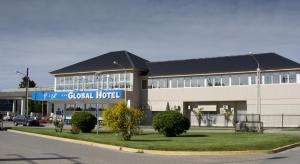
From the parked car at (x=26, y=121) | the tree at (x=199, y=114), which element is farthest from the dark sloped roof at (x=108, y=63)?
the parked car at (x=26, y=121)

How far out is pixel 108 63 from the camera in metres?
69.7

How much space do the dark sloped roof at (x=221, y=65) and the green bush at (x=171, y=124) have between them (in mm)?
26874

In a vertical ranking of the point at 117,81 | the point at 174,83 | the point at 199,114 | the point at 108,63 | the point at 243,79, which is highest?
the point at 108,63

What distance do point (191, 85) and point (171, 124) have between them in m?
30.5

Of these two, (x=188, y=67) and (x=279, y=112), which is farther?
(x=188, y=67)

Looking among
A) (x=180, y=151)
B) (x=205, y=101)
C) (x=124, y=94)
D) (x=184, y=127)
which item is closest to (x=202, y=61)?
(x=205, y=101)

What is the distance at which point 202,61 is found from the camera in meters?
64.7

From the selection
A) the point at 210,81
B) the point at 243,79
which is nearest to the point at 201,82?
the point at 210,81

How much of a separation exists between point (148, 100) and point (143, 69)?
16.5ft

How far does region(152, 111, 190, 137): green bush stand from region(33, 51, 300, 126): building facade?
17238 millimetres

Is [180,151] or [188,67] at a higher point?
[188,67]

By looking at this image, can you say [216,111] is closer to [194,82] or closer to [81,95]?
[194,82]

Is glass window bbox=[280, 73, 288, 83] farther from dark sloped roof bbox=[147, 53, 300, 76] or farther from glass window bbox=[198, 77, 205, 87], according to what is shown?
glass window bbox=[198, 77, 205, 87]

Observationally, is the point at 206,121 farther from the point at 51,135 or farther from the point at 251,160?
the point at 251,160
